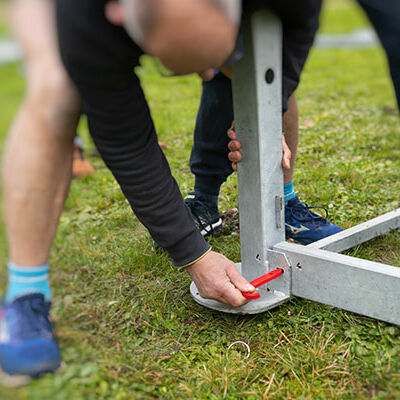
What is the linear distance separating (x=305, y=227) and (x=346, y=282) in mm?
525

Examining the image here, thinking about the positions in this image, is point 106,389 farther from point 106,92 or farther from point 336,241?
point 336,241

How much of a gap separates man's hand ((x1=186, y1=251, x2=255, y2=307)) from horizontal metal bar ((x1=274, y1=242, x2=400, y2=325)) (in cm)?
16

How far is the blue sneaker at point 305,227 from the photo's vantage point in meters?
1.97

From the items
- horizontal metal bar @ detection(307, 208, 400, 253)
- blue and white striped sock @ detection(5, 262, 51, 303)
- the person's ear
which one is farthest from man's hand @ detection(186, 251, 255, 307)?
the person's ear

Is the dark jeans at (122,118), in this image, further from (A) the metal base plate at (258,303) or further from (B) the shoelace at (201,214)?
(B) the shoelace at (201,214)

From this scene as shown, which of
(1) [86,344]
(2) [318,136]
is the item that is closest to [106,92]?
(1) [86,344]

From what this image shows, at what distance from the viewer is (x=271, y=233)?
63.1 inches

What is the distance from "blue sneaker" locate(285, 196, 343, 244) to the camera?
197 centimetres

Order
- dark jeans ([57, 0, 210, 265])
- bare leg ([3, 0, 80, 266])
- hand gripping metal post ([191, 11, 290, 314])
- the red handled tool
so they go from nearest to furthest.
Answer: dark jeans ([57, 0, 210, 265]) < bare leg ([3, 0, 80, 266]) < hand gripping metal post ([191, 11, 290, 314]) < the red handled tool

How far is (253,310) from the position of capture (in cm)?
159

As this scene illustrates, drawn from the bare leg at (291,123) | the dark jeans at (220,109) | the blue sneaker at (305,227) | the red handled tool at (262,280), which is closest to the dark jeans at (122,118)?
the red handled tool at (262,280)

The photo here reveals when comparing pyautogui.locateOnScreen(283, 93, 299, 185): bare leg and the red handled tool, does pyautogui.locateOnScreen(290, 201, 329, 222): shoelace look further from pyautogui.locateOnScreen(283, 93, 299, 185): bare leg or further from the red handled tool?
the red handled tool

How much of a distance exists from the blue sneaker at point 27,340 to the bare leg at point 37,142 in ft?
0.38

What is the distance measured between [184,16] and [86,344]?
3.01 feet
